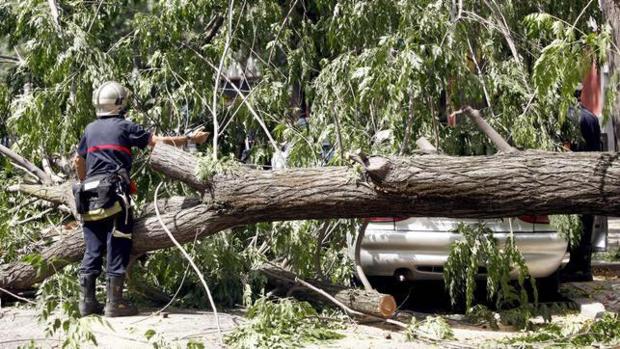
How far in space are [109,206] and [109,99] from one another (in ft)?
2.69

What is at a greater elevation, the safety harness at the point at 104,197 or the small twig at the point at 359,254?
the safety harness at the point at 104,197

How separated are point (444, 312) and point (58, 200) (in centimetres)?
331

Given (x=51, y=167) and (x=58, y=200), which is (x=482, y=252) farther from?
(x=51, y=167)

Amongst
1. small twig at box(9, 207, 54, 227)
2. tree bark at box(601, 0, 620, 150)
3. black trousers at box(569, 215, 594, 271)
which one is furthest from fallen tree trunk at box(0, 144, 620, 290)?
black trousers at box(569, 215, 594, 271)

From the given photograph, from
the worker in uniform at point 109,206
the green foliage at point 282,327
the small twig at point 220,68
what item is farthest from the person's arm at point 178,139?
the green foliage at point 282,327

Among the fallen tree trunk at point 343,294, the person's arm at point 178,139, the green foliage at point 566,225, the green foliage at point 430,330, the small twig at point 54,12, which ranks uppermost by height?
the small twig at point 54,12

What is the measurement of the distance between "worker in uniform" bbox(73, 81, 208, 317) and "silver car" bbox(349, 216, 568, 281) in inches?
66.2

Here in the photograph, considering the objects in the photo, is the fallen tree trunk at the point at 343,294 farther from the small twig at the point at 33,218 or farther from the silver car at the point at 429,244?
the small twig at the point at 33,218

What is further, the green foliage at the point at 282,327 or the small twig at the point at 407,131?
the small twig at the point at 407,131

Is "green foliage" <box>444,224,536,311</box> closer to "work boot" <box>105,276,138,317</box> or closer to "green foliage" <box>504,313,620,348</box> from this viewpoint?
"green foliage" <box>504,313,620,348</box>

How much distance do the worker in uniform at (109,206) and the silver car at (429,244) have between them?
5.51ft

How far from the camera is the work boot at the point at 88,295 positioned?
6.70 metres

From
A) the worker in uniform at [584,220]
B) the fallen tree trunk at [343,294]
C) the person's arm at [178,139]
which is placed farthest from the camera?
the worker in uniform at [584,220]

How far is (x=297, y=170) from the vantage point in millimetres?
6371
